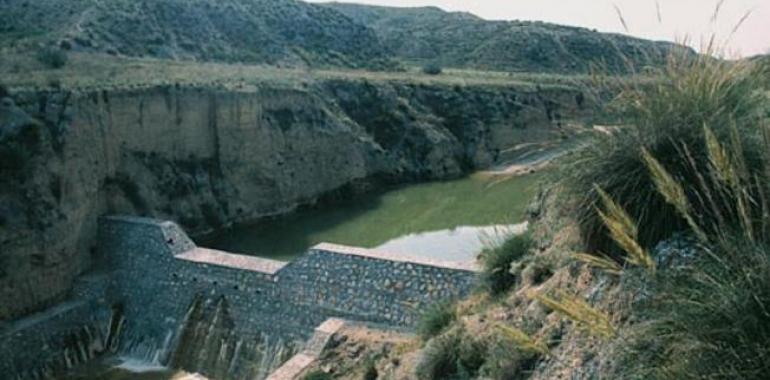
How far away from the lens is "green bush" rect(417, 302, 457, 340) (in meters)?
8.38

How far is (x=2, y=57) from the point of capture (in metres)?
21.8

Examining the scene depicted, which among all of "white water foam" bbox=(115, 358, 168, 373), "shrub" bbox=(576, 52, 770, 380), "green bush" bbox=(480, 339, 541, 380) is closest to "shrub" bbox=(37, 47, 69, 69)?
"white water foam" bbox=(115, 358, 168, 373)

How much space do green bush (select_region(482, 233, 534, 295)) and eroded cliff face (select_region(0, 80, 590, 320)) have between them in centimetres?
166

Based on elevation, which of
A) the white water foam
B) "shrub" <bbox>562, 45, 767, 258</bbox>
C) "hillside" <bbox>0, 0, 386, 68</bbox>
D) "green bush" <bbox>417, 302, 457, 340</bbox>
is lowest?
the white water foam

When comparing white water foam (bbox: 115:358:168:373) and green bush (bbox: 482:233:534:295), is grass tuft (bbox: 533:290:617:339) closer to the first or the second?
green bush (bbox: 482:233:534:295)

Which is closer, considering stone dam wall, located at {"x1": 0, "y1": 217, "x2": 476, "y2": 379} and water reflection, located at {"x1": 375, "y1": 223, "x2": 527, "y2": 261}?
stone dam wall, located at {"x1": 0, "y1": 217, "x2": 476, "y2": 379}

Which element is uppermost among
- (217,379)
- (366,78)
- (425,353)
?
(366,78)

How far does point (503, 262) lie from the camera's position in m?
8.12

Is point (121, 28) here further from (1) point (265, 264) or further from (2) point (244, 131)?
(1) point (265, 264)

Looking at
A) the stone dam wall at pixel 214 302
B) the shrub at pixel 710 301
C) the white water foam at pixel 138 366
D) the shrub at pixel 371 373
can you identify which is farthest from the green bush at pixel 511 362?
the white water foam at pixel 138 366

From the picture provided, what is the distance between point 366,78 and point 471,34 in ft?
114

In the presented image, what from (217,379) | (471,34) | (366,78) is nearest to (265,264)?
(217,379)

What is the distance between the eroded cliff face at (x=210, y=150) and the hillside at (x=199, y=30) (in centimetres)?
965

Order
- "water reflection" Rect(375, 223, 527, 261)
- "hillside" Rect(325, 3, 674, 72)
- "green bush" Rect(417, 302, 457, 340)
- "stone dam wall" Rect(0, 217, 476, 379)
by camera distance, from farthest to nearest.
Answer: "hillside" Rect(325, 3, 674, 72) → "water reflection" Rect(375, 223, 527, 261) → "stone dam wall" Rect(0, 217, 476, 379) → "green bush" Rect(417, 302, 457, 340)
